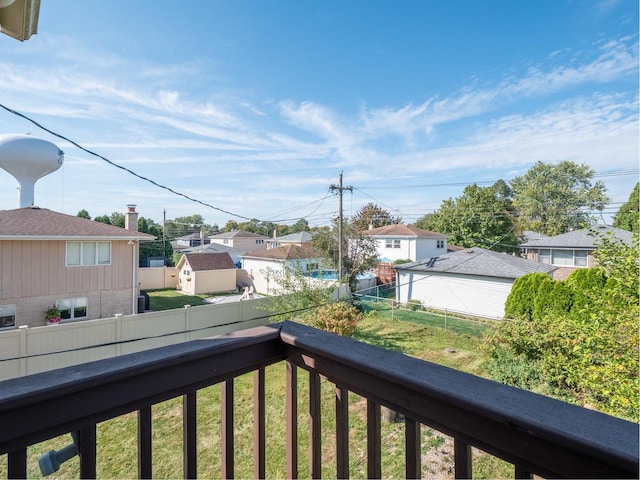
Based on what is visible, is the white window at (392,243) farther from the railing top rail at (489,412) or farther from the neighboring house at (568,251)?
the railing top rail at (489,412)

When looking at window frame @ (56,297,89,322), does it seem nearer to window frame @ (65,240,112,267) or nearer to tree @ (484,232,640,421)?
window frame @ (65,240,112,267)

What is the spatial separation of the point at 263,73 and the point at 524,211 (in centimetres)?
2138

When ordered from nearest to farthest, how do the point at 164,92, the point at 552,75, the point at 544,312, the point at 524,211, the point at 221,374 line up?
1. the point at 221,374
2. the point at 164,92
3. the point at 552,75
4. the point at 544,312
5. the point at 524,211

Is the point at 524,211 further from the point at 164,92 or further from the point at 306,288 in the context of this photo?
the point at 164,92

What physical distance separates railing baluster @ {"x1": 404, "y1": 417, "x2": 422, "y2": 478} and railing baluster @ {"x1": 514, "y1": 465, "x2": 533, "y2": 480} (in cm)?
17

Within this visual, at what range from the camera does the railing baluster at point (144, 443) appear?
688 mm

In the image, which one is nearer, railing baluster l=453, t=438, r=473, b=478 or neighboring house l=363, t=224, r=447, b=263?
railing baluster l=453, t=438, r=473, b=478

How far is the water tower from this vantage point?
5.58 m

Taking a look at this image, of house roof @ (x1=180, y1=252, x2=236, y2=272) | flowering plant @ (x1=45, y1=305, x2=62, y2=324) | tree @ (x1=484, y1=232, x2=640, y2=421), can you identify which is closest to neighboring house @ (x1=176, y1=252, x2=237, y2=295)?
house roof @ (x1=180, y1=252, x2=236, y2=272)

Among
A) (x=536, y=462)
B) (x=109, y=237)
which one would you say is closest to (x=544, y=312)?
(x=536, y=462)

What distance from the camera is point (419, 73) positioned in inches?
275

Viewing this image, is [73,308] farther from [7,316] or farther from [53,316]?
[7,316]

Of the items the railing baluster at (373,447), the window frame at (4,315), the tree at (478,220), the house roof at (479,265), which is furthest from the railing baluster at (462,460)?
the tree at (478,220)

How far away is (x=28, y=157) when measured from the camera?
18.5 feet
